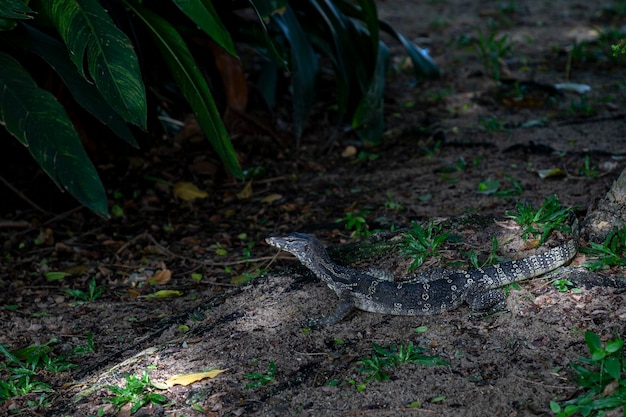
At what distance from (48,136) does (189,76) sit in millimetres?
1032

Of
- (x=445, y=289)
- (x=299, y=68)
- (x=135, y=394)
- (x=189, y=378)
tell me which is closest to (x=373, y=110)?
(x=299, y=68)

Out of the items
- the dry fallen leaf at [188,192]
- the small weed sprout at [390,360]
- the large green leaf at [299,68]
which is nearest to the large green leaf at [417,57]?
the large green leaf at [299,68]

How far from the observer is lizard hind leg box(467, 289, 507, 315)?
13.4ft

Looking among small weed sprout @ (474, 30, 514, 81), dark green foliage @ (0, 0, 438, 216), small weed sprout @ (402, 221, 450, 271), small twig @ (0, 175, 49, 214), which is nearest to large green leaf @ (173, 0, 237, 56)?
dark green foliage @ (0, 0, 438, 216)

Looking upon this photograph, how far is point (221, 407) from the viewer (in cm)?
361

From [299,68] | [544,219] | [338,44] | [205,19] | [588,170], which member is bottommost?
[588,170]

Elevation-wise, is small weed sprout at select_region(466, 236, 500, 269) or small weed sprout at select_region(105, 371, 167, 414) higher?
small weed sprout at select_region(466, 236, 500, 269)

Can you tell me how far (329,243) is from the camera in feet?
17.8

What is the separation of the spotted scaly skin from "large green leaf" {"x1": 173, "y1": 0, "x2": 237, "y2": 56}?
187cm

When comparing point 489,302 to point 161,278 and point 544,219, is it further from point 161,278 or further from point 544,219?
point 161,278

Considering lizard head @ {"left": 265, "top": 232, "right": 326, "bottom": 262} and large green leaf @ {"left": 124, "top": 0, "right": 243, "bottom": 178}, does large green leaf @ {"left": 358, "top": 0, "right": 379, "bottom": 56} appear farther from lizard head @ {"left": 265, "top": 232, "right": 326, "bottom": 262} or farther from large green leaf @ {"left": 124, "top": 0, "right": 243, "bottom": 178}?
lizard head @ {"left": 265, "top": 232, "right": 326, "bottom": 262}

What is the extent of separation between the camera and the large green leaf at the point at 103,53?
15.5ft

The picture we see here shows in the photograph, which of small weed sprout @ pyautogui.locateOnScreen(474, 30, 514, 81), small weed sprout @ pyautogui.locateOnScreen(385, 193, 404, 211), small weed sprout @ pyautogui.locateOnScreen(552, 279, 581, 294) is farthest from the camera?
small weed sprout @ pyautogui.locateOnScreen(474, 30, 514, 81)

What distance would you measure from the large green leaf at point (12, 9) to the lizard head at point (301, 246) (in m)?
1.97
